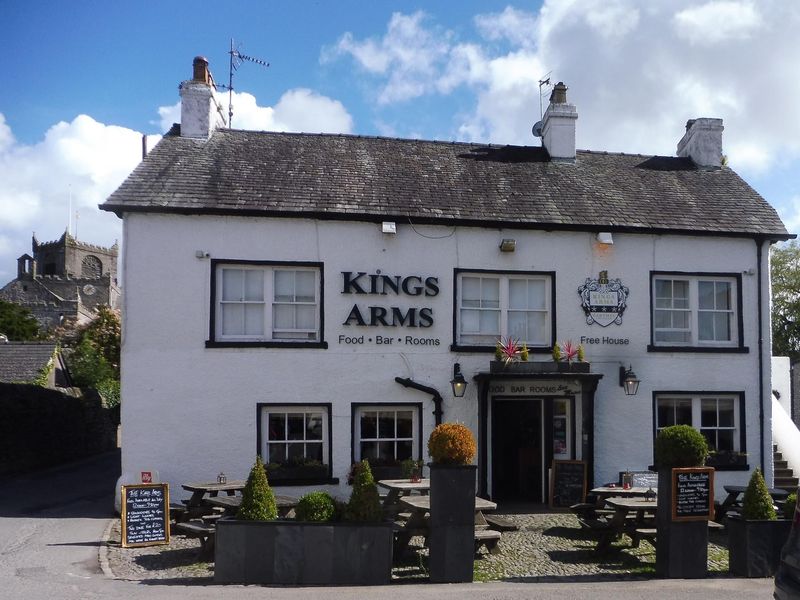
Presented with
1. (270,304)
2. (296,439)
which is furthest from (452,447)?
(270,304)

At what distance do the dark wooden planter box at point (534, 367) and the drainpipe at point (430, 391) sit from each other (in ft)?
3.76

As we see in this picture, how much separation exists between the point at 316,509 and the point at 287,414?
5516 millimetres

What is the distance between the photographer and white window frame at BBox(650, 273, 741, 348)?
52.1 ft

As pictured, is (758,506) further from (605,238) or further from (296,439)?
(296,439)

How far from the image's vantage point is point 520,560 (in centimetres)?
1059

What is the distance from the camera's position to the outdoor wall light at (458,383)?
575 inches

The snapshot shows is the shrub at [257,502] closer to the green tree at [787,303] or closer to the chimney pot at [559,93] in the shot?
the chimney pot at [559,93]

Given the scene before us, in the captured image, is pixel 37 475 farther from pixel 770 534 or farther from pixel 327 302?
pixel 770 534

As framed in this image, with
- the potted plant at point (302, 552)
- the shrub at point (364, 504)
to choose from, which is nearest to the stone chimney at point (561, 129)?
the shrub at point (364, 504)

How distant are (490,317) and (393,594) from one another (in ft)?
25.0

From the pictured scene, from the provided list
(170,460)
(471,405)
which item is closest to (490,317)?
(471,405)

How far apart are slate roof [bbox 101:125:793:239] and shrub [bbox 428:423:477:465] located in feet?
21.3

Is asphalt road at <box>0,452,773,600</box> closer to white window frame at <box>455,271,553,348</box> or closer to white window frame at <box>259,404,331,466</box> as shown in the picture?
white window frame at <box>259,404,331,466</box>

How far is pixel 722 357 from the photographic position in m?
15.8
